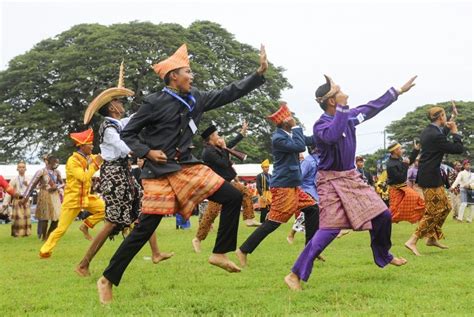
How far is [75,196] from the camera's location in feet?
30.6

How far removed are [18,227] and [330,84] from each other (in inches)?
482

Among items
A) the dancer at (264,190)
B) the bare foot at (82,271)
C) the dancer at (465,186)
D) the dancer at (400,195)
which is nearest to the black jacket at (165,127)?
the bare foot at (82,271)

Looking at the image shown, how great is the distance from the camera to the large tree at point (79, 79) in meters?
40.8

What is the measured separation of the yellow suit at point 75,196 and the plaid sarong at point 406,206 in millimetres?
5276

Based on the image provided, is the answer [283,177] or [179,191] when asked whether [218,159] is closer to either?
[283,177]

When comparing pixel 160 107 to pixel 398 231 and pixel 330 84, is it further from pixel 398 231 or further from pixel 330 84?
pixel 398 231

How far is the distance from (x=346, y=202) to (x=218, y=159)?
4.55m

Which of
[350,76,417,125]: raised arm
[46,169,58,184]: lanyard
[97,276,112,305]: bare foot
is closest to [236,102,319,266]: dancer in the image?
[350,76,417,125]: raised arm

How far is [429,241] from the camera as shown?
930cm

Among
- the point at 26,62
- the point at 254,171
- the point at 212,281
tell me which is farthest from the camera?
the point at 26,62

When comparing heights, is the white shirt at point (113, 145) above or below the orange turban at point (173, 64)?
below

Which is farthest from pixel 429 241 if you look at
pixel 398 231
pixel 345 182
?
pixel 398 231

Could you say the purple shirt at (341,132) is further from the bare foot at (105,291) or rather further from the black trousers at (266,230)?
the bare foot at (105,291)

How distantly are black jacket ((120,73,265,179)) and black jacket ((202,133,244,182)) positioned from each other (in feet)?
14.7
